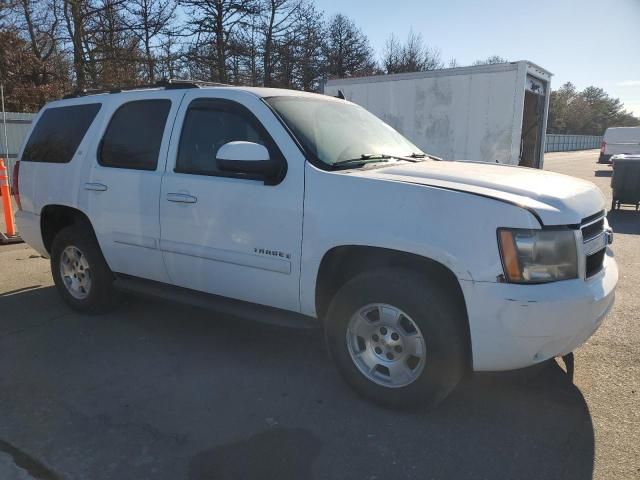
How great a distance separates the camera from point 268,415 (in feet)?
10.2

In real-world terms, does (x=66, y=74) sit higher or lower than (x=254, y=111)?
higher

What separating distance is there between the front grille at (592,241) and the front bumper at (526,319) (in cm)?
12

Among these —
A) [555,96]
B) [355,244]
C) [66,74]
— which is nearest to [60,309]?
[355,244]

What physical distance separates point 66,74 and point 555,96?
72.5 meters

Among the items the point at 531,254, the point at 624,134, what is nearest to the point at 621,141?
the point at 624,134

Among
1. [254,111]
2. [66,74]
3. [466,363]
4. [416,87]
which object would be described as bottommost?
[466,363]

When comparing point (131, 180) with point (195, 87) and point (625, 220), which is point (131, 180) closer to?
point (195, 87)

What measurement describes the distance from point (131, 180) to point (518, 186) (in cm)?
293

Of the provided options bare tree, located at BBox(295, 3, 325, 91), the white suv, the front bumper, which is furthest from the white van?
the front bumper

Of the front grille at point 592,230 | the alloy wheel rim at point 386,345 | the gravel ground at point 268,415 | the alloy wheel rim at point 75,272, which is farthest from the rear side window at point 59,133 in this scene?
the front grille at point 592,230

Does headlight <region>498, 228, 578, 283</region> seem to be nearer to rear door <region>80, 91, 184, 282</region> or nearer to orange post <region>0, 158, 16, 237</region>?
rear door <region>80, 91, 184, 282</region>

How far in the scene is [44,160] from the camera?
493cm

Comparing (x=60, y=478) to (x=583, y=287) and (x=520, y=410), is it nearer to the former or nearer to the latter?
(x=520, y=410)

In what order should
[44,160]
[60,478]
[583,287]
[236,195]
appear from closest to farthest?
[60,478]
[583,287]
[236,195]
[44,160]
